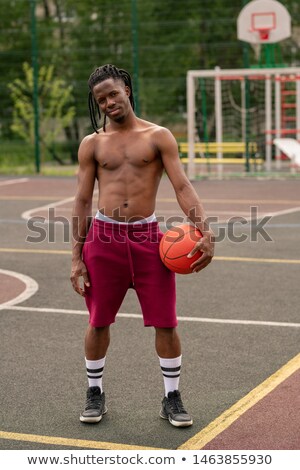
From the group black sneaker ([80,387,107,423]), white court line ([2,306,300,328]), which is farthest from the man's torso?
white court line ([2,306,300,328])

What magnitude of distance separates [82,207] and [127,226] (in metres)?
0.34

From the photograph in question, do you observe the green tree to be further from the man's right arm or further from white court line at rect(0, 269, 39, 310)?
the man's right arm

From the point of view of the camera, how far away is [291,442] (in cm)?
521

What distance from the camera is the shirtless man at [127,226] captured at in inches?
222

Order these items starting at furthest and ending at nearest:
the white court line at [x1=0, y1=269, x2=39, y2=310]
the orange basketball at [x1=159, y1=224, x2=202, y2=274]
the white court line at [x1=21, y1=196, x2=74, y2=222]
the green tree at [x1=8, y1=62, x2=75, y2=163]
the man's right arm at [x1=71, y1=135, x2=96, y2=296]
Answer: the green tree at [x1=8, y1=62, x2=75, y2=163] < the white court line at [x1=21, y1=196, x2=74, y2=222] < the white court line at [x1=0, y1=269, x2=39, y2=310] < the man's right arm at [x1=71, y1=135, x2=96, y2=296] < the orange basketball at [x1=159, y1=224, x2=202, y2=274]

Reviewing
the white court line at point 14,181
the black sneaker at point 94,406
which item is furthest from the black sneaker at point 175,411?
the white court line at point 14,181

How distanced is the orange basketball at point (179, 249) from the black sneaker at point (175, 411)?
0.83m

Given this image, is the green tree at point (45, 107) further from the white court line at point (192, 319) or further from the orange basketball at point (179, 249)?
the orange basketball at point (179, 249)

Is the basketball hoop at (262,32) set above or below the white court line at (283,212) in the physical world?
above

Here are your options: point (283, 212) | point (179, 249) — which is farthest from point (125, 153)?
point (283, 212)

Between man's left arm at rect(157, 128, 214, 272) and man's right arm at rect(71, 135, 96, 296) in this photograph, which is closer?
man's left arm at rect(157, 128, 214, 272)

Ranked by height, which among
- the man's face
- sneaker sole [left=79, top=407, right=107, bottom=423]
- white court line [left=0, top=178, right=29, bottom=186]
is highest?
the man's face

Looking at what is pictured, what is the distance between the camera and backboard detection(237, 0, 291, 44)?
75.4ft
